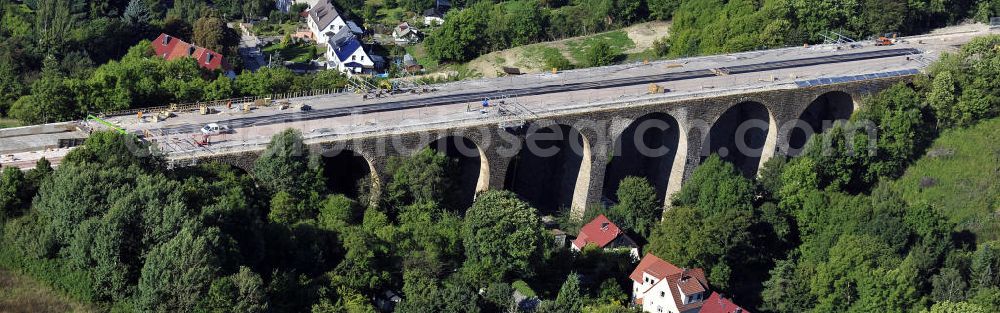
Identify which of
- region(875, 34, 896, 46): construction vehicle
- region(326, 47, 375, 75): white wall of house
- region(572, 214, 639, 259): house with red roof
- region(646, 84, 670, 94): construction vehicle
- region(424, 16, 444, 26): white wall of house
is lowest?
region(572, 214, 639, 259): house with red roof

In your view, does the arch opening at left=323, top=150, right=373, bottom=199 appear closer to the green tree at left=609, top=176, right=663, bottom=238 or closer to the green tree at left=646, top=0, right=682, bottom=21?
the green tree at left=609, top=176, right=663, bottom=238

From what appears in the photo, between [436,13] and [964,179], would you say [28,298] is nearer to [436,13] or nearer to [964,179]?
[964,179]

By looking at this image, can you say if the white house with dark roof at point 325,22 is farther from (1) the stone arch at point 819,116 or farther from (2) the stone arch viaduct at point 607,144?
(1) the stone arch at point 819,116

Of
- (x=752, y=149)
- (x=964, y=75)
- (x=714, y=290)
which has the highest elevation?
(x=964, y=75)

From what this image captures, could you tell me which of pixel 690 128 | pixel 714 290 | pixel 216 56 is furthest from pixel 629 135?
pixel 216 56

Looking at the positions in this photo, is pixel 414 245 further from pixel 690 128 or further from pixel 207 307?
pixel 690 128

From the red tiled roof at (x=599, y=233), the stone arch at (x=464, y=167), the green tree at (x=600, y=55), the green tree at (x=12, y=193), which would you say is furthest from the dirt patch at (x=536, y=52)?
the green tree at (x=12, y=193)

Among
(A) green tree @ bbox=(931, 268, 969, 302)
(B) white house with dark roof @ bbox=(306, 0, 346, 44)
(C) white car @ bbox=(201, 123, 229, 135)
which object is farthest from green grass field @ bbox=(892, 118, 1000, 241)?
(B) white house with dark roof @ bbox=(306, 0, 346, 44)
